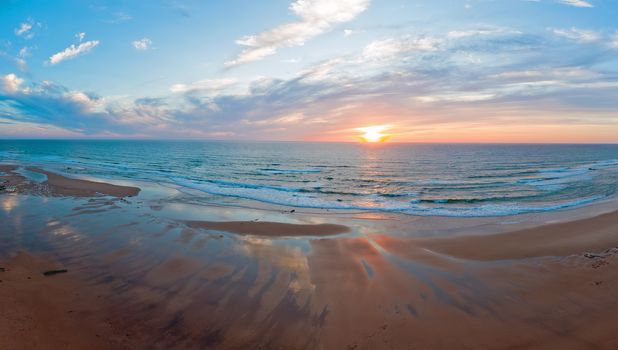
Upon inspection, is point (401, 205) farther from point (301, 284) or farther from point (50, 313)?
point (50, 313)

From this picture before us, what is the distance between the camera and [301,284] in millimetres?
8508

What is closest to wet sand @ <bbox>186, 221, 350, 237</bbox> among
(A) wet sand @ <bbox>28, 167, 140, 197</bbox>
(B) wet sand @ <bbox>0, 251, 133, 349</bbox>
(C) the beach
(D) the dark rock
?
(C) the beach

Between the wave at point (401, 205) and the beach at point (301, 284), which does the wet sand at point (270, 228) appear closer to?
the beach at point (301, 284)

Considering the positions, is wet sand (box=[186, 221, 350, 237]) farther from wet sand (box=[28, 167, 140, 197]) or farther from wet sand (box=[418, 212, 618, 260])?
wet sand (box=[28, 167, 140, 197])

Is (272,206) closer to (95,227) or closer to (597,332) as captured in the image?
(95,227)

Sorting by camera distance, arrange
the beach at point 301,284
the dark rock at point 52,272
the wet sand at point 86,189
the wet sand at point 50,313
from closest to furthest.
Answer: the wet sand at point 50,313 → the beach at point 301,284 → the dark rock at point 52,272 → the wet sand at point 86,189

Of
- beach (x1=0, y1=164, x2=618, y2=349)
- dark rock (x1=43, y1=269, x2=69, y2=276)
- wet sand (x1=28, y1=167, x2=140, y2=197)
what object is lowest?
beach (x1=0, y1=164, x2=618, y2=349)

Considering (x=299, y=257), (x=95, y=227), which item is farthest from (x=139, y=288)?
(x=95, y=227)

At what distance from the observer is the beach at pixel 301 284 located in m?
6.14

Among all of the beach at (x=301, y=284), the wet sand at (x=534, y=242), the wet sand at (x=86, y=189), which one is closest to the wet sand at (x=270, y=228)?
the beach at (x=301, y=284)

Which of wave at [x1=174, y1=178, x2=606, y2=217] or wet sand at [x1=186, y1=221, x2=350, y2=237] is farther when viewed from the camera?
wave at [x1=174, y1=178, x2=606, y2=217]

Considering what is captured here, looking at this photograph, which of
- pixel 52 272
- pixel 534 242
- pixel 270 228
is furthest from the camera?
pixel 270 228

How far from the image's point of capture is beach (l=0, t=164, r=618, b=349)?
6145 mm

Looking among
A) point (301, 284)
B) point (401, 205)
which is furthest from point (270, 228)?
point (401, 205)
